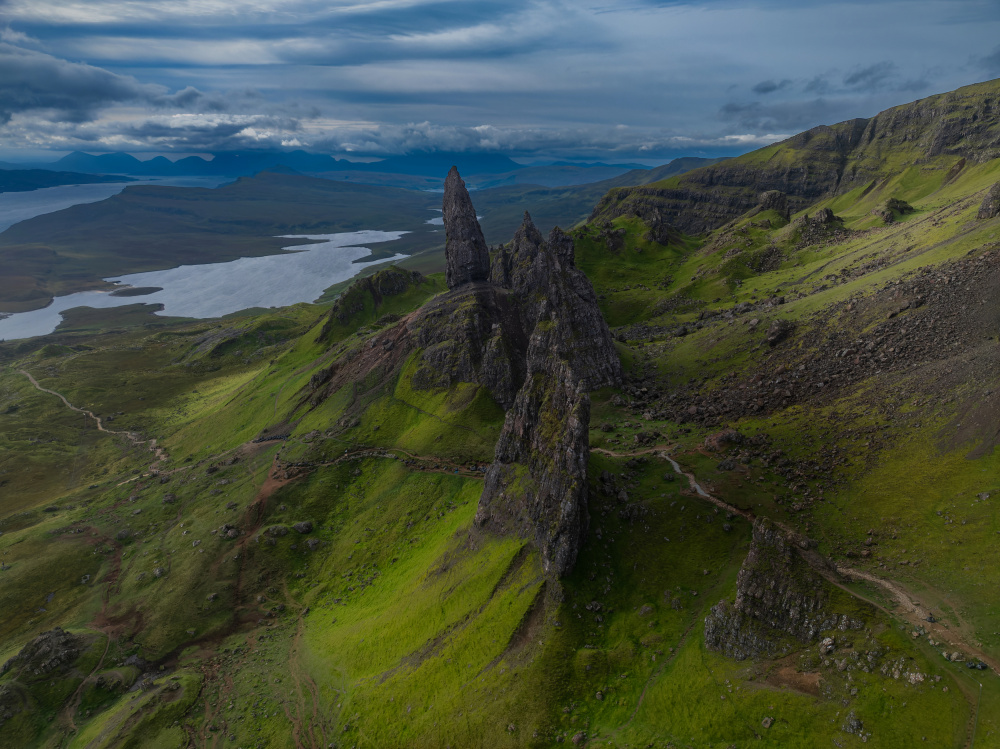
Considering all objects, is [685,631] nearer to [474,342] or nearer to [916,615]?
[916,615]

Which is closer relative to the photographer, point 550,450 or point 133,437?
point 550,450

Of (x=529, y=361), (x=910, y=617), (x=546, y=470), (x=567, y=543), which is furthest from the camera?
(x=529, y=361)

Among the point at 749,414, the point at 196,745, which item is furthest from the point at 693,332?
the point at 196,745

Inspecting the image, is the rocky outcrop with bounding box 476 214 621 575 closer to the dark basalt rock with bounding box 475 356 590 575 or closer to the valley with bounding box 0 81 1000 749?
the dark basalt rock with bounding box 475 356 590 575

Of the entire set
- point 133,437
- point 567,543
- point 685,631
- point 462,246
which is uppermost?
point 462,246

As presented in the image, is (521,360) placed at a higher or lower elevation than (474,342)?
lower

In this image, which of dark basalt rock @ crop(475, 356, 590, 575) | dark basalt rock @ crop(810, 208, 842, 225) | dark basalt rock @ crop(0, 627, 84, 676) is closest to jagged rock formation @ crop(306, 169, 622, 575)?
dark basalt rock @ crop(475, 356, 590, 575)

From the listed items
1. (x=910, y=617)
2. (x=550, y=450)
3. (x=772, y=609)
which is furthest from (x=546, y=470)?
(x=910, y=617)
